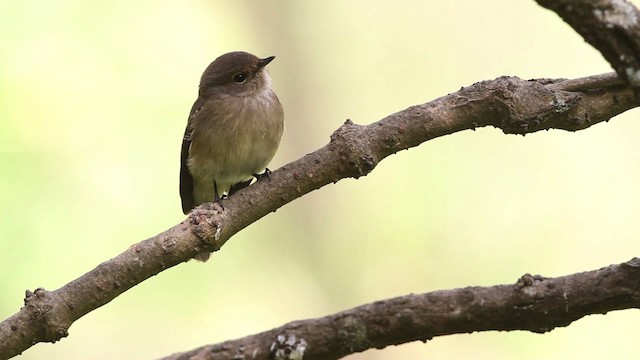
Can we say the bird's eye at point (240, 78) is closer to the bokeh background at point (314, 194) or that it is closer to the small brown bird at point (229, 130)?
the small brown bird at point (229, 130)

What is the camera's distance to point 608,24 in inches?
76.8

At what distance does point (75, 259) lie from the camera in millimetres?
5270

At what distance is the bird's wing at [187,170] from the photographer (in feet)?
14.5

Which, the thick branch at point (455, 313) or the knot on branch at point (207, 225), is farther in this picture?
the knot on branch at point (207, 225)

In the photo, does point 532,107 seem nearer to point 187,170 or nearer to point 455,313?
point 455,313

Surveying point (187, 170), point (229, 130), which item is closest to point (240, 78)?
point (229, 130)

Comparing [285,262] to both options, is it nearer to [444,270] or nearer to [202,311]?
[202,311]

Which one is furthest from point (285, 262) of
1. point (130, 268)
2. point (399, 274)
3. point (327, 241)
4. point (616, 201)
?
point (130, 268)

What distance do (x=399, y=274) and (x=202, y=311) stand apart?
1164mm

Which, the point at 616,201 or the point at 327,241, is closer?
the point at 616,201

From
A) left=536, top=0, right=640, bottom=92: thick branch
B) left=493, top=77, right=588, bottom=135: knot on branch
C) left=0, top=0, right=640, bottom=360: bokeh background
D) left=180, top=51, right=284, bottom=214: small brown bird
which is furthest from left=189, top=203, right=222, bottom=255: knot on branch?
left=0, top=0, right=640, bottom=360: bokeh background

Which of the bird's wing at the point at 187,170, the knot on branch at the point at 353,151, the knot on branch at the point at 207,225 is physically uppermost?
the bird's wing at the point at 187,170

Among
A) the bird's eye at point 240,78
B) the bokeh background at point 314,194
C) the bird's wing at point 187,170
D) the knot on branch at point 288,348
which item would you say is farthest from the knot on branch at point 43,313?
the bokeh background at point 314,194

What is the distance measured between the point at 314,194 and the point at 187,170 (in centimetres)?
146
